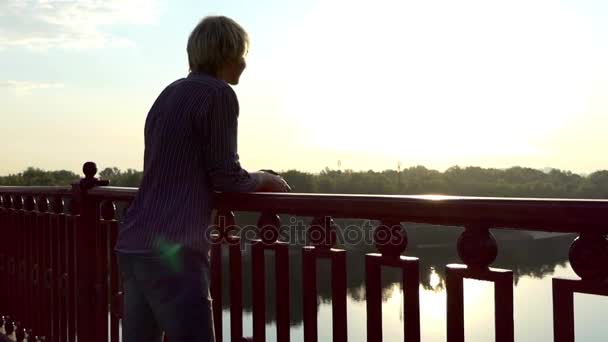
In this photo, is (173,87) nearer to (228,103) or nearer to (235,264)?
(228,103)

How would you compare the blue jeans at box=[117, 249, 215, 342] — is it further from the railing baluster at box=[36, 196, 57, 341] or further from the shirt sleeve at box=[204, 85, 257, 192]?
the railing baluster at box=[36, 196, 57, 341]

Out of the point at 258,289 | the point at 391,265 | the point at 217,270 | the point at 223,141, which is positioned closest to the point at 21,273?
the point at 217,270

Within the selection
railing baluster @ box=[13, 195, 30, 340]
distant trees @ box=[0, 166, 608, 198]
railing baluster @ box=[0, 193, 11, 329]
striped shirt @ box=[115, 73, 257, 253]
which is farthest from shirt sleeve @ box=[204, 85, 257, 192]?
distant trees @ box=[0, 166, 608, 198]

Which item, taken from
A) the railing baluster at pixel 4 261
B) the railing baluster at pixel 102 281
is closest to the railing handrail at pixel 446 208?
the railing baluster at pixel 102 281

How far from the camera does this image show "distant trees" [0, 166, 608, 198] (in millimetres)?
35906

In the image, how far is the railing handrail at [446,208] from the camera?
1.16 metres

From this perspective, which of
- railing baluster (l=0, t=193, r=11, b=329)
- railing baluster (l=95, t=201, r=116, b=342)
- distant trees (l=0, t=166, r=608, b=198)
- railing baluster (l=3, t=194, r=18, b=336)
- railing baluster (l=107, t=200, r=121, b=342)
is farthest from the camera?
distant trees (l=0, t=166, r=608, b=198)

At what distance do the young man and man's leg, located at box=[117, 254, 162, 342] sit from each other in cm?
4

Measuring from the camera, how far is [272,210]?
1.86 meters

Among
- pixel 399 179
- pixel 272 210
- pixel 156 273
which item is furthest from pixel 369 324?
pixel 399 179

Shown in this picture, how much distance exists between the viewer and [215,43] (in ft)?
5.83

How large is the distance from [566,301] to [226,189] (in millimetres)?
931

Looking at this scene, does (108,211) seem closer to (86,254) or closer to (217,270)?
(86,254)

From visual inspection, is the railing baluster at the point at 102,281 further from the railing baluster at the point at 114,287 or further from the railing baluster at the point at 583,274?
the railing baluster at the point at 583,274
